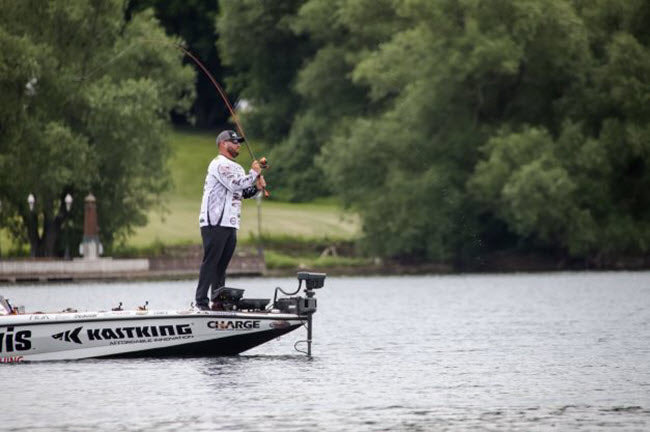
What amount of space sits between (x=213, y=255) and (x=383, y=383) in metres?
3.67

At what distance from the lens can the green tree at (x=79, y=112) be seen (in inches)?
2574

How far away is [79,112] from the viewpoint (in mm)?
68375

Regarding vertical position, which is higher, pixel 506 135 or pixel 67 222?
pixel 506 135

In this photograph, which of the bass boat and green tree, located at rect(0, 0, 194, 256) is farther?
green tree, located at rect(0, 0, 194, 256)

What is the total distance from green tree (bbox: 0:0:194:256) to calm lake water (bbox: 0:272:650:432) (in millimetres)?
27964

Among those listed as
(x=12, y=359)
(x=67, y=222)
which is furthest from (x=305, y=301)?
(x=67, y=222)

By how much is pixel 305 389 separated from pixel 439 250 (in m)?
51.3

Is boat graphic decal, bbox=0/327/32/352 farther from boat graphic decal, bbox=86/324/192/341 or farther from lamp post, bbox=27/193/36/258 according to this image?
lamp post, bbox=27/193/36/258

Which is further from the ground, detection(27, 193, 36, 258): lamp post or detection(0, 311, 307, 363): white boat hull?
detection(27, 193, 36, 258): lamp post

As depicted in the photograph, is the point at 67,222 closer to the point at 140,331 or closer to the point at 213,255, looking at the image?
the point at 140,331

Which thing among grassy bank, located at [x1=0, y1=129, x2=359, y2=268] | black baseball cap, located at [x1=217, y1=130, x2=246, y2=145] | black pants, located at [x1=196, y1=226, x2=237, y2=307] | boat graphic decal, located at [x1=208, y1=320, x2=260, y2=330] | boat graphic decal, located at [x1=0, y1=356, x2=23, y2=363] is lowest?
Result: boat graphic decal, located at [x1=0, y1=356, x2=23, y2=363]

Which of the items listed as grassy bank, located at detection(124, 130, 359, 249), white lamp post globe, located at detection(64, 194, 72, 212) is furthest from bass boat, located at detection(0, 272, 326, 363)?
grassy bank, located at detection(124, 130, 359, 249)

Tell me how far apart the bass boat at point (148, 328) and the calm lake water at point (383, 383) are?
29 cm

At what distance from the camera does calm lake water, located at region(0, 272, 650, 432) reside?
773 inches
